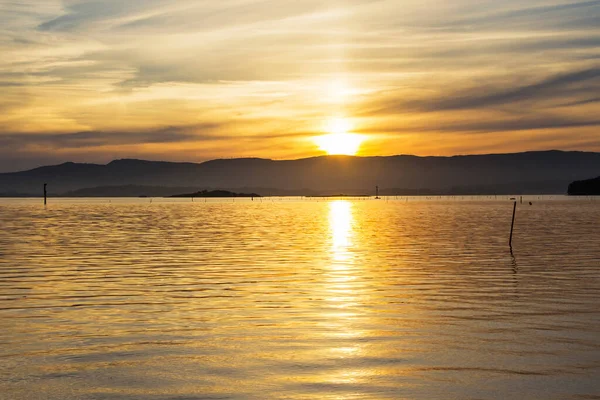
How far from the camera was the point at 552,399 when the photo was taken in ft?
45.1

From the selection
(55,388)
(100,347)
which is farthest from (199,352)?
(55,388)

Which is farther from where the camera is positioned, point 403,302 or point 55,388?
point 403,302

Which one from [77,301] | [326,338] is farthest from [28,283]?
[326,338]

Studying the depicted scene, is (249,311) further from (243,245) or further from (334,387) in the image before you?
(243,245)

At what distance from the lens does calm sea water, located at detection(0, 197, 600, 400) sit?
48.6 feet

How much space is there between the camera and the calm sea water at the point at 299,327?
14828 mm

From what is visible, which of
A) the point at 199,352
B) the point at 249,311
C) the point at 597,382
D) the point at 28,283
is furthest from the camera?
the point at 28,283

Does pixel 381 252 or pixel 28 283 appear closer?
pixel 28 283

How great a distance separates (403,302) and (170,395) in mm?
12895

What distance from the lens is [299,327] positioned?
20.8m

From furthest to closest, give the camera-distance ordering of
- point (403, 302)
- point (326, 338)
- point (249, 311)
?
1. point (403, 302)
2. point (249, 311)
3. point (326, 338)

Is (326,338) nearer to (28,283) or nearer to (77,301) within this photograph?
(77,301)

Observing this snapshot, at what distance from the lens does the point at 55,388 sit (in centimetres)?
1460

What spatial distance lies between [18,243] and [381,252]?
2618cm
